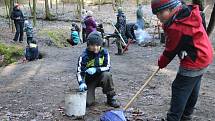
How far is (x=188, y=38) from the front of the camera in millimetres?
4449

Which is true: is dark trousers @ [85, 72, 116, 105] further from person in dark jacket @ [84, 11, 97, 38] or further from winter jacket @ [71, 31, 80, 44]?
winter jacket @ [71, 31, 80, 44]

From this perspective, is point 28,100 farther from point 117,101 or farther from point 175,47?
point 175,47

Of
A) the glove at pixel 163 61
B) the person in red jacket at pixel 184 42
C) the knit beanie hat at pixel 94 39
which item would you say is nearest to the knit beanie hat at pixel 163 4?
the person in red jacket at pixel 184 42

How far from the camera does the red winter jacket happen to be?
4.41 m

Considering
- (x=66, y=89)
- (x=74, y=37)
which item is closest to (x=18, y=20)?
(x=74, y=37)

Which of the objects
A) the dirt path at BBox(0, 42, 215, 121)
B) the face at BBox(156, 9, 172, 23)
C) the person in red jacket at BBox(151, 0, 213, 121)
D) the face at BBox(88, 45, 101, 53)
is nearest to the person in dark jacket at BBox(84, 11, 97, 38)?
the dirt path at BBox(0, 42, 215, 121)

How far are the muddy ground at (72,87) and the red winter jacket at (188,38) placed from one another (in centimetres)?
138

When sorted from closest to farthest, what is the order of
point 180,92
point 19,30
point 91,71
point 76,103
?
point 180,92 → point 76,103 → point 91,71 → point 19,30

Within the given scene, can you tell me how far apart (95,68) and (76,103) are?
2.21 ft

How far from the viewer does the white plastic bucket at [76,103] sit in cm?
572

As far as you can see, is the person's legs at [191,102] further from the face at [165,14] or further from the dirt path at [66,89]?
the face at [165,14]

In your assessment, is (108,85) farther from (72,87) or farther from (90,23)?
(90,23)

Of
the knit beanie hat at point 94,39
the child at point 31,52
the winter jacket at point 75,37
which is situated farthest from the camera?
the winter jacket at point 75,37

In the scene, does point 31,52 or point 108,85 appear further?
point 31,52
